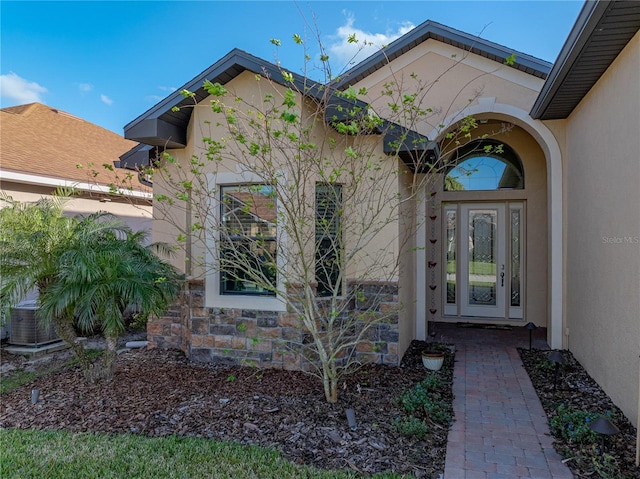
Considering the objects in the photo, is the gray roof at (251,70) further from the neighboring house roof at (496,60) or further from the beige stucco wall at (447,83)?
the beige stucco wall at (447,83)

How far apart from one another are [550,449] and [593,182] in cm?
376

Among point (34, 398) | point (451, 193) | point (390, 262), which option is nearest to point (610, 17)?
point (390, 262)

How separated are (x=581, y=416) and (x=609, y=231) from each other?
229 cm

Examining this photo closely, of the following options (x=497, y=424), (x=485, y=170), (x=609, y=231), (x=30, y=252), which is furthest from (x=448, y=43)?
(x=30, y=252)

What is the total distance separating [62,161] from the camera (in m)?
10.1

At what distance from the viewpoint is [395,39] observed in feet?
25.8

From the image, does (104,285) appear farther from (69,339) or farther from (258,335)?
(258,335)

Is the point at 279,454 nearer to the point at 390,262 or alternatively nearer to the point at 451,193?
the point at 390,262

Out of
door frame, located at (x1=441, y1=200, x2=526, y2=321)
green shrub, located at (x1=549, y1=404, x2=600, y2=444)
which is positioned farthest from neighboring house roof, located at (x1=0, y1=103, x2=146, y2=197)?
green shrub, located at (x1=549, y1=404, x2=600, y2=444)

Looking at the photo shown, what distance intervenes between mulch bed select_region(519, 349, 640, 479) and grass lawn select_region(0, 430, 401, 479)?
74.0 inches

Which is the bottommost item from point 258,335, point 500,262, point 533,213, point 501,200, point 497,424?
point 497,424

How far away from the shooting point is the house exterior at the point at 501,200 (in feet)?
15.6

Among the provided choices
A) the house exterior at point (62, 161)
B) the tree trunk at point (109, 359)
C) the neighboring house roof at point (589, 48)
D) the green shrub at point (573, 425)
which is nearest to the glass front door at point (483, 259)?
the neighboring house roof at point (589, 48)

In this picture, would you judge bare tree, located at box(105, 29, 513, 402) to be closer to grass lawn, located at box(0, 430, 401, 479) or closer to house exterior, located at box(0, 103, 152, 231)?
house exterior, located at box(0, 103, 152, 231)
